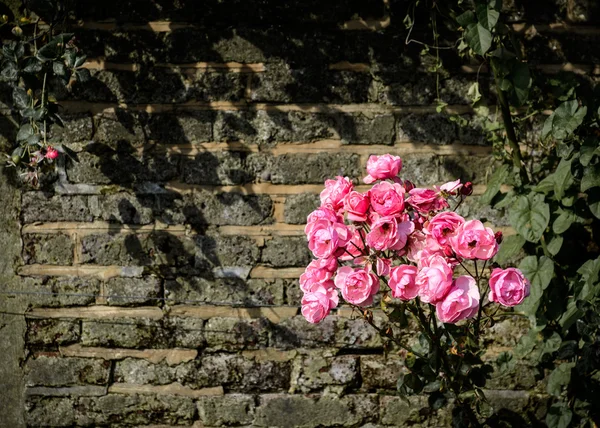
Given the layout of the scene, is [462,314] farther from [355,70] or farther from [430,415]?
[355,70]

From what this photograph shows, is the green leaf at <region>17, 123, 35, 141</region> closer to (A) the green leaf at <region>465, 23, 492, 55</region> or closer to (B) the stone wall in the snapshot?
(B) the stone wall

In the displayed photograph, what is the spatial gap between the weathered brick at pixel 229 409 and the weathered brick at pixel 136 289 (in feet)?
1.58

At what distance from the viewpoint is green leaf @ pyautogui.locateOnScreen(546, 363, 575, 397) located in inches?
103

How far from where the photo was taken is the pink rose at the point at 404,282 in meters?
1.93

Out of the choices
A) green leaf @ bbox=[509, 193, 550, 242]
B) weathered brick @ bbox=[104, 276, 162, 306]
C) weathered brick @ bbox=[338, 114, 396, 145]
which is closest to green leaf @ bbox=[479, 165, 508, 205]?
green leaf @ bbox=[509, 193, 550, 242]

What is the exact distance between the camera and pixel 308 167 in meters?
2.79

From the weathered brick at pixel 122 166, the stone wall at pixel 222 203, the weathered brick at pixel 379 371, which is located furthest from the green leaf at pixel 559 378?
the weathered brick at pixel 122 166

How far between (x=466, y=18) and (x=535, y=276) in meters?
0.99

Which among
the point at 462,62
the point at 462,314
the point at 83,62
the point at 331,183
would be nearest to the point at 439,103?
the point at 462,62

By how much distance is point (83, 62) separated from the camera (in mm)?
2598

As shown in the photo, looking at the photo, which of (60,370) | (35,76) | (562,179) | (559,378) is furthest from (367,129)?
(60,370)

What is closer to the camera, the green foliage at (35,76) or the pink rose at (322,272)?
the pink rose at (322,272)

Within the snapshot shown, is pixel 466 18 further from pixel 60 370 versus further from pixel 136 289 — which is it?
pixel 60 370

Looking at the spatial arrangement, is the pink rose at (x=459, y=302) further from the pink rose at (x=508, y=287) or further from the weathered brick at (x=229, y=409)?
the weathered brick at (x=229, y=409)
